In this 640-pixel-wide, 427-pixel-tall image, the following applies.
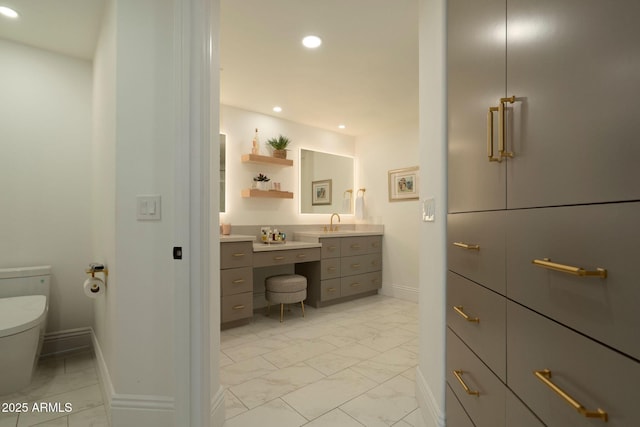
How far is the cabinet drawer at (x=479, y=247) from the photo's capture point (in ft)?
3.14

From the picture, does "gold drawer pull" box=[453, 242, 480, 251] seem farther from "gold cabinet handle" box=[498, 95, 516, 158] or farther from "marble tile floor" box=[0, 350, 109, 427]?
"marble tile floor" box=[0, 350, 109, 427]

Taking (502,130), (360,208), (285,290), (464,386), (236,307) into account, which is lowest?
(236,307)

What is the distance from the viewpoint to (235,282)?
2.96 m

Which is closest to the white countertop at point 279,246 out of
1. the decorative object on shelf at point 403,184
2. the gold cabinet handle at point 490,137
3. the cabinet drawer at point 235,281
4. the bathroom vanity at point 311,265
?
the bathroom vanity at point 311,265

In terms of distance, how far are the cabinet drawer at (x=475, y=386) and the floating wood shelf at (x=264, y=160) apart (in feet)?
9.40

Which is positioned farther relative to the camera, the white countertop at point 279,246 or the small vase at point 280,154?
the small vase at point 280,154

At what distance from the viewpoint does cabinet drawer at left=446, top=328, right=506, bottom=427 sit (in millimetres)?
939

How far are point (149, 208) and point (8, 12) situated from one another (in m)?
1.80

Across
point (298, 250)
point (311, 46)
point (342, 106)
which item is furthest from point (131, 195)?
point (342, 106)

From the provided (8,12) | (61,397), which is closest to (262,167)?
(8,12)

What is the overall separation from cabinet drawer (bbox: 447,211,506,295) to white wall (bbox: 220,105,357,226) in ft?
9.04

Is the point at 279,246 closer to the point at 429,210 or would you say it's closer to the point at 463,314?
the point at 429,210

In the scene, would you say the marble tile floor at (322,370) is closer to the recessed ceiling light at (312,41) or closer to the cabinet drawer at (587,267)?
the cabinet drawer at (587,267)

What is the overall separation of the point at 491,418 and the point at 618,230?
776 millimetres
